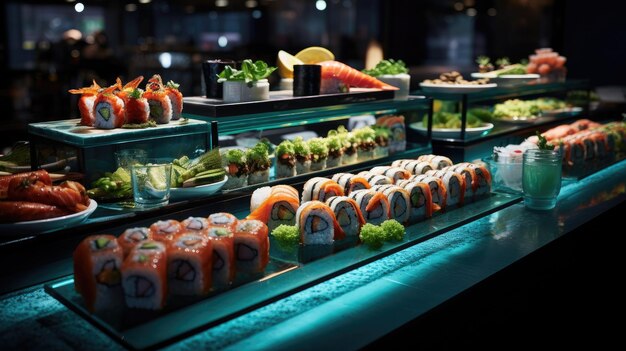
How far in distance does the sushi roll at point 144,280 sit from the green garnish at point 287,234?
67 cm

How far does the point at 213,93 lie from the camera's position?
3.16m

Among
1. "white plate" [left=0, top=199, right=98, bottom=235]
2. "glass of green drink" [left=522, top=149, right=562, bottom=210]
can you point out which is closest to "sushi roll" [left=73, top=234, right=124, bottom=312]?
"white plate" [left=0, top=199, right=98, bottom=235]

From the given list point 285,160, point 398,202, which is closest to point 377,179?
point 398,202

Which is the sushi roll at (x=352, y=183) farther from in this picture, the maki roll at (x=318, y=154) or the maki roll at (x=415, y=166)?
the maki roll at (x=415, y=166)

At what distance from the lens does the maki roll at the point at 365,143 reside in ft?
12.2

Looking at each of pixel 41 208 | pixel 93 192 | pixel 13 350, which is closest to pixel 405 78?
pixel 93 192

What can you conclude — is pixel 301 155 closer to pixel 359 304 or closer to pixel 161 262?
pixel 359 304

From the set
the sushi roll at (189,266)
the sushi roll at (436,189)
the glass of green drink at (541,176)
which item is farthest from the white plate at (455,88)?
the sushi roll at (189,266)

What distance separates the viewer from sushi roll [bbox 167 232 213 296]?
2.11 metres

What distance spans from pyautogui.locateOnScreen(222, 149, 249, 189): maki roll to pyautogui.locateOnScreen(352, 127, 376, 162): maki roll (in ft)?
2.97

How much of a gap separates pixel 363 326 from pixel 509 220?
1.64 m

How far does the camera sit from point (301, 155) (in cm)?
332

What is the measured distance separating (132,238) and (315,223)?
0.78m

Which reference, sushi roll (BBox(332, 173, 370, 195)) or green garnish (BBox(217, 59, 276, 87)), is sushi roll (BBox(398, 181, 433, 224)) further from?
green garnish (BBox(217, 59, 276, 87))
